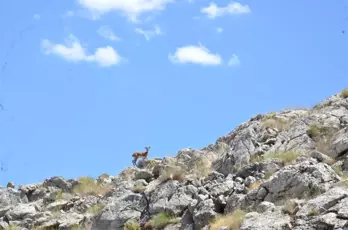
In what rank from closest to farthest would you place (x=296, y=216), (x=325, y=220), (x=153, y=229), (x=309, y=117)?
(x=325, y=220)
(x=296, y=216)
(x=153, y=229)
(x=309, y=117)

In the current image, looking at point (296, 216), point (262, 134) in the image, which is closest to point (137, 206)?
point (262, 134)

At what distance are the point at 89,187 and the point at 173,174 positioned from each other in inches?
277

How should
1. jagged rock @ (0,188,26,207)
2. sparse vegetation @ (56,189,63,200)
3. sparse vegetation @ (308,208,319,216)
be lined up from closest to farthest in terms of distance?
sparse vegetation @ (308,208,319,216) < sparse vegetation @ (56,189,63,200) < jagged rock @ (0,188,26,207)

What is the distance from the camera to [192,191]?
2106 centimetres

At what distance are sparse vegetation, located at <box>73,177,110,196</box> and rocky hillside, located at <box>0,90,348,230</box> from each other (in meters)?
0.05

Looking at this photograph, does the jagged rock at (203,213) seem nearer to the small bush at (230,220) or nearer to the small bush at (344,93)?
the small bush at (230,220)

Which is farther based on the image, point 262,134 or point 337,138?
point 262,134

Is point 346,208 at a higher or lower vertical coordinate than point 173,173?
lower

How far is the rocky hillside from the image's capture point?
627 inches

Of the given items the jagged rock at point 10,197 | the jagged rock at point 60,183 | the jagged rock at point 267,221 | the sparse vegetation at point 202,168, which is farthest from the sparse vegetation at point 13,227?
the jagged rock at point 267,221

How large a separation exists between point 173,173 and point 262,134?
5.08 meters

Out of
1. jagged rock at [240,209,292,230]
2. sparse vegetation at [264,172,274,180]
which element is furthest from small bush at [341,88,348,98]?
jagged rock at [240,209,292,230]

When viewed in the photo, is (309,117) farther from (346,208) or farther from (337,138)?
(346,208)

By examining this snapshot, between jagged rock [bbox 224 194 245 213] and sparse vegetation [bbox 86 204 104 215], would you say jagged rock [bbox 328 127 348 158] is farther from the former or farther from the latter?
sparse vegetation [bbox 86 204 104 215]
